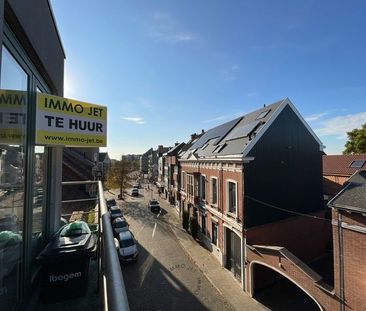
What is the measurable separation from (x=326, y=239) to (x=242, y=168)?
8.93 meters

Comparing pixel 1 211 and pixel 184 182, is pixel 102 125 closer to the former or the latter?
pixel 1 211

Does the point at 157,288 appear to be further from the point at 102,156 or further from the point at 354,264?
the point at 102,156

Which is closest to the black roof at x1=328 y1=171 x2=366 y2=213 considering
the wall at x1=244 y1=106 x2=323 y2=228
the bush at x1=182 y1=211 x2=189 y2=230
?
the wall at x1=244 y1=106 x2=323 y2=228

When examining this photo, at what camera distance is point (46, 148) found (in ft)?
14.7

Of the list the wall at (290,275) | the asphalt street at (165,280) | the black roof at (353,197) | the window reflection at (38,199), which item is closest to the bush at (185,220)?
the asphalt street at (165,280)

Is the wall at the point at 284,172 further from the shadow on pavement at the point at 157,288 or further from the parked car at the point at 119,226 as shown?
the parked car at the point at 119,226

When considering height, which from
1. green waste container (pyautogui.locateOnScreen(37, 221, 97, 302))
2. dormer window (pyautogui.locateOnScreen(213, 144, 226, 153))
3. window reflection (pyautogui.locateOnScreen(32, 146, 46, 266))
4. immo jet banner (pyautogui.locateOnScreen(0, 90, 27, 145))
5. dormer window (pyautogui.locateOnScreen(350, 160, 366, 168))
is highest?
dormer window (pyautogui.locateOnScreen(213, 144, 226, 153))

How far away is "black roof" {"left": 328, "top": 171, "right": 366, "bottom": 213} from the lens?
7871 millimetres

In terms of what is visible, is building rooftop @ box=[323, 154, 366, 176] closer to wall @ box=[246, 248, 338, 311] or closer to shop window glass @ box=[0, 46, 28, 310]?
wall @ box=[246, 248, 338, 311]

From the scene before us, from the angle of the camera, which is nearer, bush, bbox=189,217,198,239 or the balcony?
the balcony

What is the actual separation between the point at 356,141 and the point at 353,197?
29.5m

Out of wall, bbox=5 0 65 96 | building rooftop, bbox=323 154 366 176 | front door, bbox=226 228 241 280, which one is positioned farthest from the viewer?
building rooftop, bbox=323 154 366 176

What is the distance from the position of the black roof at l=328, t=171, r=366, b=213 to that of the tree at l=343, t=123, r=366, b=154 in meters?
27.9

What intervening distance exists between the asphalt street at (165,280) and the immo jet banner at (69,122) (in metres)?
11.0
